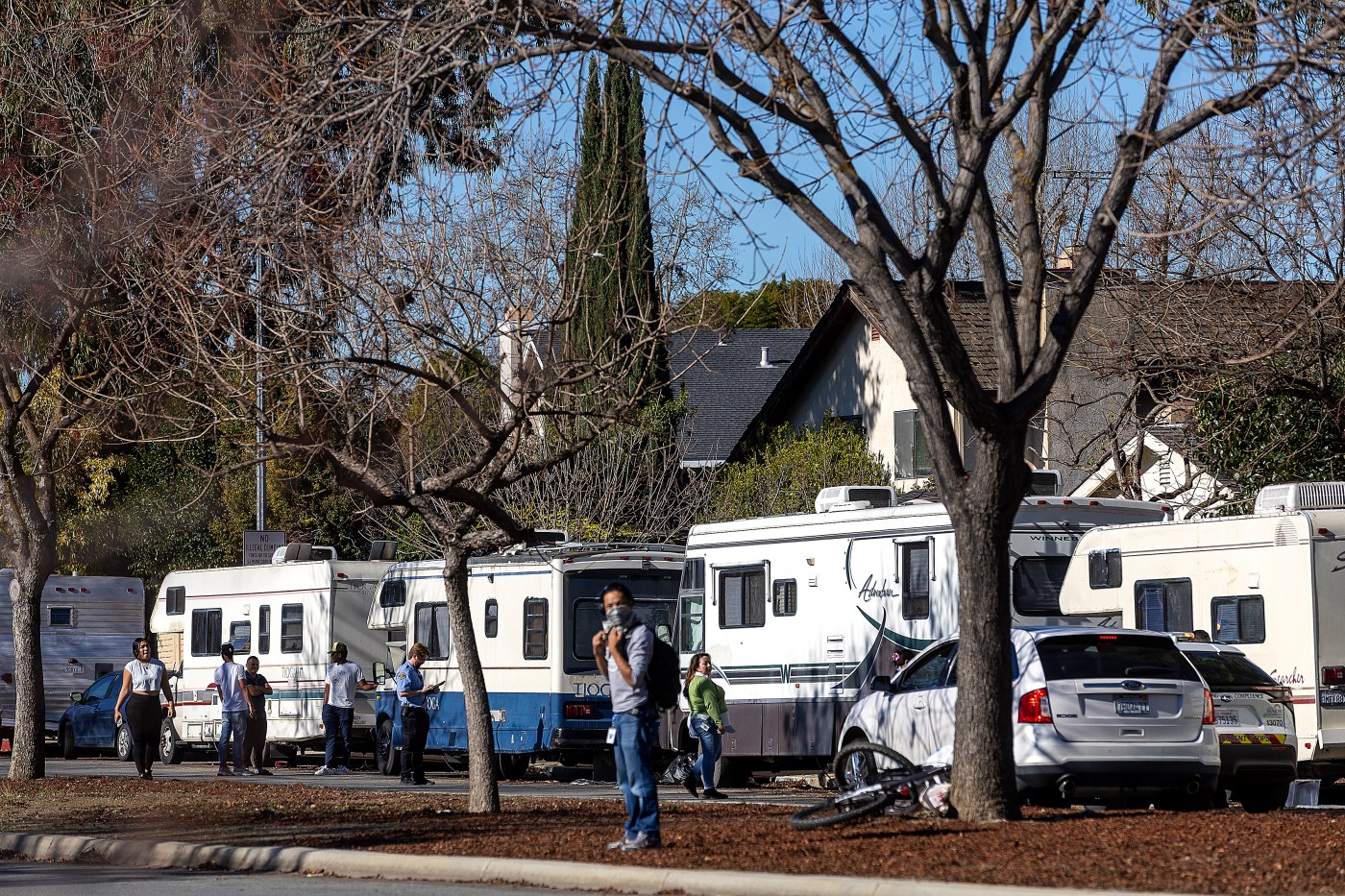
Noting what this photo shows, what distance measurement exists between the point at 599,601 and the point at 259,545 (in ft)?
30.8

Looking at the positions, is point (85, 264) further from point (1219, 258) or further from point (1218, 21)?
point (1219, 258)

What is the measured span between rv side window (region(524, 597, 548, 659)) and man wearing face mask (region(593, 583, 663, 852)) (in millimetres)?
12492

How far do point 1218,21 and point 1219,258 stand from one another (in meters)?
12.5

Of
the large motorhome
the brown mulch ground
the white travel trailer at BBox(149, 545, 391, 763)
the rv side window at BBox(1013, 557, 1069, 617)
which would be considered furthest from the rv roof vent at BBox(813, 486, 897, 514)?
the white travel trailer at BBox(149, 545, 391, 763)

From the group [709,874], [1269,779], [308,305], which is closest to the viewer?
[709,874]

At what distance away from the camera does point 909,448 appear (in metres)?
37.7

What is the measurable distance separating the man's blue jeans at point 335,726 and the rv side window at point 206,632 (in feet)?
16.8

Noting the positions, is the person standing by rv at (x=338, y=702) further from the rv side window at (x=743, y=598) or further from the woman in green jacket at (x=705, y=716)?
the woman in green jacket at (x=705, y=716)

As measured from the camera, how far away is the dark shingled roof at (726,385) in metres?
40.2

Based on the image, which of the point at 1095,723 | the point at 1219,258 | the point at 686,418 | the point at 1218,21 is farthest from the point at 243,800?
the point at 686,418

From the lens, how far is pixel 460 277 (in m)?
16.6

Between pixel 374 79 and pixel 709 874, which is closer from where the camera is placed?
pixel 709 874

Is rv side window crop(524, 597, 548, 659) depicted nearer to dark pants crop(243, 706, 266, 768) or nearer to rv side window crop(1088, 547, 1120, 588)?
dark pants crop(243, 706, 266, 768)

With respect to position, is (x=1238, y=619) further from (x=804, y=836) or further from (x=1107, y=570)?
(x=804, y=836)
